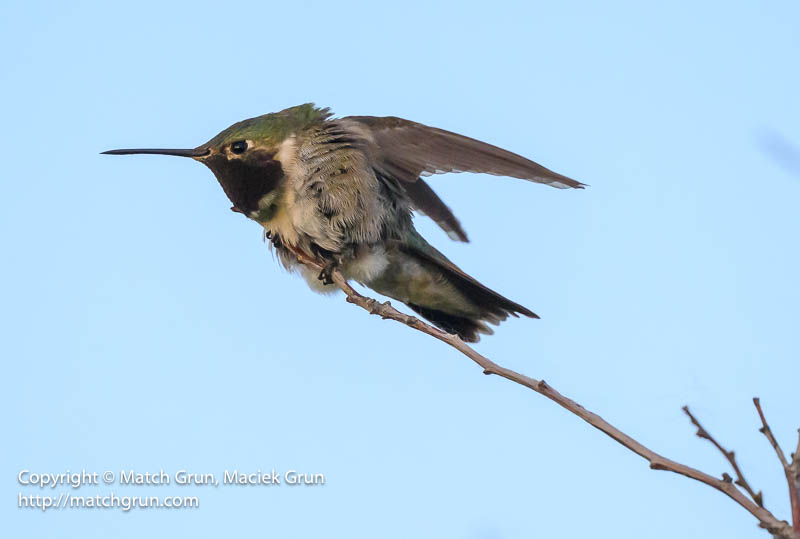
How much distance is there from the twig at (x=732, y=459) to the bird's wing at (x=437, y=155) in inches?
76.6

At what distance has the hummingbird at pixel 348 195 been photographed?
18.4 ft

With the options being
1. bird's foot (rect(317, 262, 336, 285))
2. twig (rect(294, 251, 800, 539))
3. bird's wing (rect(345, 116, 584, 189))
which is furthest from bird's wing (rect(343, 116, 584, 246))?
twig (rect(294, 251, 800, 539))

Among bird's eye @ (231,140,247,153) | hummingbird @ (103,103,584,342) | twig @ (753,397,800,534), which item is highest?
bird's eye @ (231,140,247,153)

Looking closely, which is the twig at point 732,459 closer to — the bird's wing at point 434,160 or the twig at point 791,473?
the twig at point 791,473

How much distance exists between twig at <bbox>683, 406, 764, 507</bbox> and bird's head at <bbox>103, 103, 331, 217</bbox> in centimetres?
368

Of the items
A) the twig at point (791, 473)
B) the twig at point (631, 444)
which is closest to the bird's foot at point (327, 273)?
the twig at point (631, 444)

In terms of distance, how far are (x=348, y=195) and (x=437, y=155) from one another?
0.64 meters

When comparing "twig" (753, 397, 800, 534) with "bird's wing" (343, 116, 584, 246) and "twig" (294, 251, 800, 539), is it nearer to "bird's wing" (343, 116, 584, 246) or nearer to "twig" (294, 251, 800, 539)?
"twig" (294, 251, 800, 539)

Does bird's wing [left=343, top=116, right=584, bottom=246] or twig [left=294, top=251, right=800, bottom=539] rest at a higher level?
bird's wing [left=343, top=116, right=584, bottom=246]

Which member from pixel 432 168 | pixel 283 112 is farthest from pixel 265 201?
pixel 432 168

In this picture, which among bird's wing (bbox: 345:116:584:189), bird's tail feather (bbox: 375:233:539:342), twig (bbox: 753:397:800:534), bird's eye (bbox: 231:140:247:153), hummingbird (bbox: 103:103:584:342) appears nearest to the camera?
twig (bbox: 753:397:800:534)

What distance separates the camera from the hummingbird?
5.60 meters

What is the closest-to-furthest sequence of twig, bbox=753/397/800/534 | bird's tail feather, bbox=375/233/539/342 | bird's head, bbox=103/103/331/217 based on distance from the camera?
twig, bbox=753/397/800/534, bird's head, bbox=103/103/331/217, bird's tail feather, bbox=375/233/539/342

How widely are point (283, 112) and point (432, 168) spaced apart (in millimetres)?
1435
